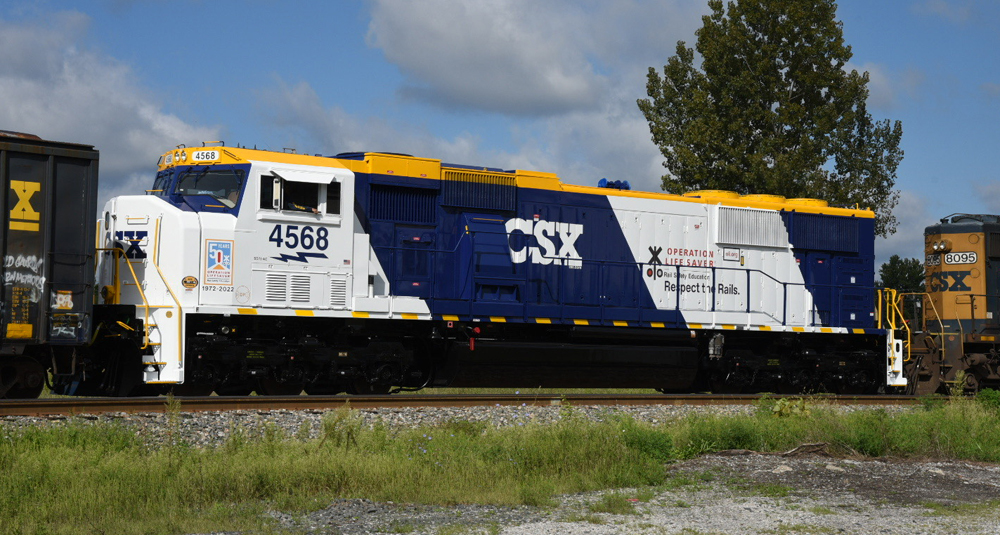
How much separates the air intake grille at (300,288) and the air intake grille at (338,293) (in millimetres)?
357

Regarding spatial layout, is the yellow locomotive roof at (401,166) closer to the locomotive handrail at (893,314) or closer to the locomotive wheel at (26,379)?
the locomotive handrail at (893,314)

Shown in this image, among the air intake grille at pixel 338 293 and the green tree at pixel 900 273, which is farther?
the green tree at pixel 900 273

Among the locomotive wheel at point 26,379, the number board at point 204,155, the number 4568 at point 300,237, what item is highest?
the number board at point 204,155

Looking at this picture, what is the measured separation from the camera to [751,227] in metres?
17.8

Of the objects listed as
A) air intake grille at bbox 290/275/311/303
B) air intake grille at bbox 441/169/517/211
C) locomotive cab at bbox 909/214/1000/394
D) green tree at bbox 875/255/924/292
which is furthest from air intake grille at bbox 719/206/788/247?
green tree at bbox 875/255/924/292

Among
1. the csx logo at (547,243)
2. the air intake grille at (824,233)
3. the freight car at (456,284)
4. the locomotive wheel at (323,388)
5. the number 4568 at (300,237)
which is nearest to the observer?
the freight car at (456,284)

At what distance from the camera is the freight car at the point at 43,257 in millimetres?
11719

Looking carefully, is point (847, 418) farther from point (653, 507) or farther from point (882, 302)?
point (882, 302)

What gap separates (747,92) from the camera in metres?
24.6

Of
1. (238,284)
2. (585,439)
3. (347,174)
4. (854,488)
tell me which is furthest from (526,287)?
(854,488)

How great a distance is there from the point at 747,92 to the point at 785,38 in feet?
5.47

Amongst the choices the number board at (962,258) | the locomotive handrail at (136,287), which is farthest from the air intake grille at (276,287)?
the number board at (962,258)

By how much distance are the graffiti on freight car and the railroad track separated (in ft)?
4.64

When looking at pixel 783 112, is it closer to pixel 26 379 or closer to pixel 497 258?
pixel 497 258
